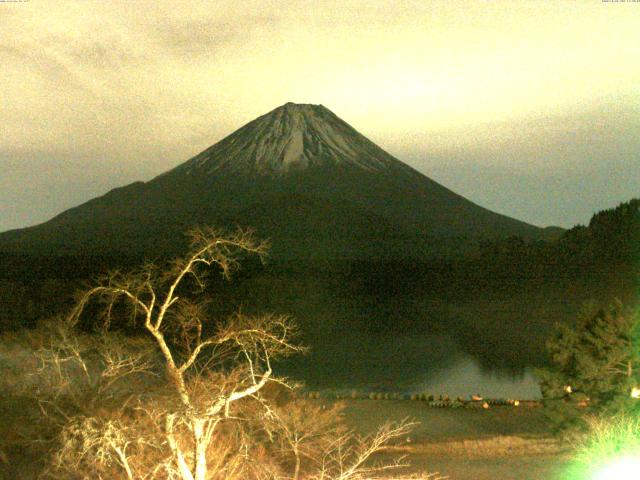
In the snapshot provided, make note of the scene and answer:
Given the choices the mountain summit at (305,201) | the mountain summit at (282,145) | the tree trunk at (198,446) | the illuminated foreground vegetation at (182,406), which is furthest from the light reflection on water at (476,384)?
the mountain summit at (282,145)

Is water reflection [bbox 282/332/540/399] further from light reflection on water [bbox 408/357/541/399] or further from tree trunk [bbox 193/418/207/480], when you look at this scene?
tree trunk [bbox 193/418/207/480]

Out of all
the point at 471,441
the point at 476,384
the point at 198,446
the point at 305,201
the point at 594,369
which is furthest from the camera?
the point at 305,201

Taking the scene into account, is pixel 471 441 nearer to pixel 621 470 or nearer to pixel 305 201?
pixel 621 470

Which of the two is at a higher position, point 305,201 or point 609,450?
point 305,201

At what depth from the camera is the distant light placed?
7.18m

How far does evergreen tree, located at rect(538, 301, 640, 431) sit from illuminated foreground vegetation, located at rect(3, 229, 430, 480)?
3.73 m

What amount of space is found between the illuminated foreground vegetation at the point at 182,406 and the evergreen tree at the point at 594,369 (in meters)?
3.73

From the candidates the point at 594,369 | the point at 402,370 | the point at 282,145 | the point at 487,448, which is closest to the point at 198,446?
the point at 487,448

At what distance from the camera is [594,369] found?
1148 centimetres

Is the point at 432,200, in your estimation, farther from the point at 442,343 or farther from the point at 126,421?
the point at 126,421

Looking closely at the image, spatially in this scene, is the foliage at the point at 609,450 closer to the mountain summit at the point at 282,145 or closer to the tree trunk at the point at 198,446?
the tree trunk at the point at 198,446

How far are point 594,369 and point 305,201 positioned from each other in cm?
7210

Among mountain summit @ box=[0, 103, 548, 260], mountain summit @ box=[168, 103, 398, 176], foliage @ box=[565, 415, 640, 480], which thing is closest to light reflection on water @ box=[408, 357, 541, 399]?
foliage @ box=[565, 415, 640, 480]

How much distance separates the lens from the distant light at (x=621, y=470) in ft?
23.5
